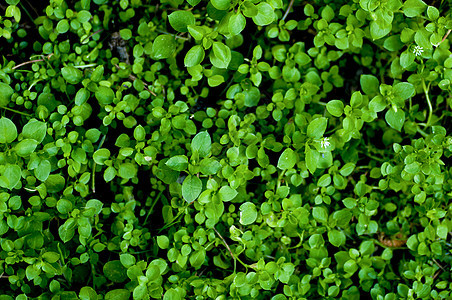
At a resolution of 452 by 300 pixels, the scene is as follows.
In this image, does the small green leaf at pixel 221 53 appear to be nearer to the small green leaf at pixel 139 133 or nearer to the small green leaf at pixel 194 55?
the small green leaf at pixel 194 55

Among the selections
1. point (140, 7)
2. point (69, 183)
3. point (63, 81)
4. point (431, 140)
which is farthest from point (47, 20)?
point (431, 140)

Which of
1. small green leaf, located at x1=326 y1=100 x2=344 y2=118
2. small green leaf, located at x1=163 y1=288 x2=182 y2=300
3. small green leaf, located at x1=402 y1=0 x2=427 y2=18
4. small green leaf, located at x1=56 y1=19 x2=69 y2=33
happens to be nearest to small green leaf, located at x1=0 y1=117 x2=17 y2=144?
small green leaf, located at x1=56 y1=19 x2=69 y2=33

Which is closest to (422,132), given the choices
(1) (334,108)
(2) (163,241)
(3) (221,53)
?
(1) (334,108)

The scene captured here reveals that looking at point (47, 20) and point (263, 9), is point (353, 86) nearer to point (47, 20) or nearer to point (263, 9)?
point (263, 9)

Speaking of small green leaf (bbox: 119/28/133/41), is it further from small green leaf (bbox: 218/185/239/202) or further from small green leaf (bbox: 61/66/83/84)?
small green leaf (bbox: 218/185/239/202)

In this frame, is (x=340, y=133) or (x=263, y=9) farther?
(x=340, y=133)

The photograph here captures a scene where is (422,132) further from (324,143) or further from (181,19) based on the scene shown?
(181,19)

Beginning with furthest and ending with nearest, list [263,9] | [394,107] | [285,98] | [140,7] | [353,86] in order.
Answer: [353,86] → [140,7] → [285,98] → [394,107] → [263,9]
